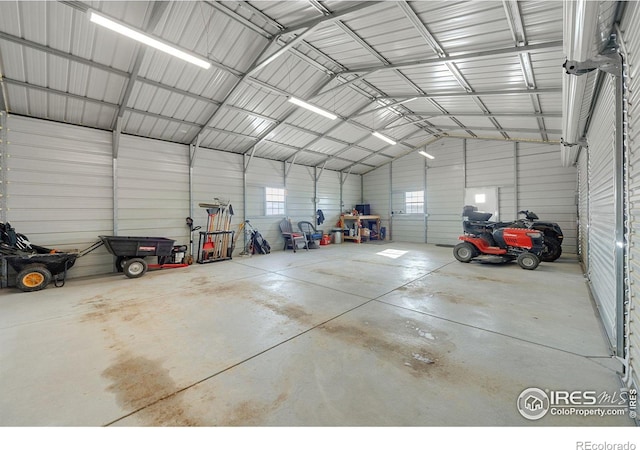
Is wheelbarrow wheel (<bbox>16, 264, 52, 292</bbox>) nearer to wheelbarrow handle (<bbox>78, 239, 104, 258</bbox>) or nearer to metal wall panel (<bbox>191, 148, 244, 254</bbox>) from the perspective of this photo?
wheelbarrow handle (<bbox>78, 239, 104, 258</bbox>)

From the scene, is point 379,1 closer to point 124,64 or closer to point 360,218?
point 124,64

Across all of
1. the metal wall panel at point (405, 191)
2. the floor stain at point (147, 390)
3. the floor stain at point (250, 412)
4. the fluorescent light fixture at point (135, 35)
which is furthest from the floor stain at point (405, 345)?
the metal wall panel at point (405, 191)

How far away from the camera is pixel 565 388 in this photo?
181 centimetres

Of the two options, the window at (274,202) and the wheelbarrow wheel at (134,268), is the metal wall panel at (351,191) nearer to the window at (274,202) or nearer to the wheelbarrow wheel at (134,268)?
the window at (274,202)

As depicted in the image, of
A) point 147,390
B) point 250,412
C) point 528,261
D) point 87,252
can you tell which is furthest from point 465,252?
point 87,252

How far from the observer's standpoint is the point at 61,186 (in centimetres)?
520

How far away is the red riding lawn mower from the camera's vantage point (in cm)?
564

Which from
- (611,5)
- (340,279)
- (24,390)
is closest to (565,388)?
(611,5)

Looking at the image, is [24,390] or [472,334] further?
[472,334]

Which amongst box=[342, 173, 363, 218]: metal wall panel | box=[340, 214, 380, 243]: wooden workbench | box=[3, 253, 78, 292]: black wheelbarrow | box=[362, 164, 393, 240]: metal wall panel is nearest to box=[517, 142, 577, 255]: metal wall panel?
box=[362, 164, 393, 240]: metal wall panel

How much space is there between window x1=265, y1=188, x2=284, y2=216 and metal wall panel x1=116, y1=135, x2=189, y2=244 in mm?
2701

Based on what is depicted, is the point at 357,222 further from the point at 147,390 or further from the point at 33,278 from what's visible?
the point at 147,390

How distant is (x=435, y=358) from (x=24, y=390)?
3.07 meters

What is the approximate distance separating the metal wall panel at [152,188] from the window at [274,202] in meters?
2.70
